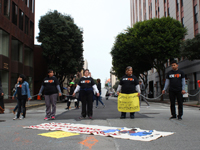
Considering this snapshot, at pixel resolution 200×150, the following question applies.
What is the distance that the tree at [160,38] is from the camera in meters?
28.9

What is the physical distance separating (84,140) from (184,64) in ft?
98.7

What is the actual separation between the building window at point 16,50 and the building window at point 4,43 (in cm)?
165

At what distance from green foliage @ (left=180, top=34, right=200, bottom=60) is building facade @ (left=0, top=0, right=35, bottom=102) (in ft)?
54.8

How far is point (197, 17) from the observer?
93.4 feet

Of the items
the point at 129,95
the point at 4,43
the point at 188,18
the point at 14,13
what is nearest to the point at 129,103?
the point at 129,95

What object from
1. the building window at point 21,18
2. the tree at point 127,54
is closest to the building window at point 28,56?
the building window at point 21,18

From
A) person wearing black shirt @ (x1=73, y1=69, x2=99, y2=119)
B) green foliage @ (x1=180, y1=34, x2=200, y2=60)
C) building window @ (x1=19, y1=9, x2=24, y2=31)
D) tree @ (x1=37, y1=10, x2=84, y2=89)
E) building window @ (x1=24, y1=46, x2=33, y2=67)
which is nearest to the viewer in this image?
person wearing black shirt @ (x1=73, y1=69, x2=99, y2=119)

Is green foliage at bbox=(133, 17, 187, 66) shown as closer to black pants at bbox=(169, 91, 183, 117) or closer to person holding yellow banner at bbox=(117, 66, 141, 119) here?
person holding yellow banner at bbox=(117, 66, 141, 119)

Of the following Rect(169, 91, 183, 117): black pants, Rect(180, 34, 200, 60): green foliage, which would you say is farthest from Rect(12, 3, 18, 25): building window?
Rect(169, 91, 183, 117): black pants

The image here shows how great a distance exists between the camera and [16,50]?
27828 mm

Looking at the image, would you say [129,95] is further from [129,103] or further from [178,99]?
[178,99]

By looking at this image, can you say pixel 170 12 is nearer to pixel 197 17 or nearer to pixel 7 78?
pixel 197 17

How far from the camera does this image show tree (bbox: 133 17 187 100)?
28.9 m

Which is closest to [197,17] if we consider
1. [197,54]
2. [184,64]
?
[184,64]
